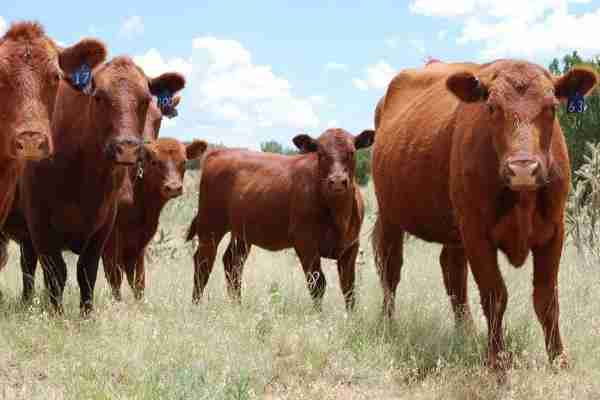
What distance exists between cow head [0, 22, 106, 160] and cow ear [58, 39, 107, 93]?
222mm

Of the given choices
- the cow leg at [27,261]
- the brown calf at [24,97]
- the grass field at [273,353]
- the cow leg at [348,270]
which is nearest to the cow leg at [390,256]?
the grass field at [273,353]

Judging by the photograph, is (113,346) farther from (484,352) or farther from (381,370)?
(484,352)

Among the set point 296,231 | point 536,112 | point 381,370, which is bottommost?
point 381,370

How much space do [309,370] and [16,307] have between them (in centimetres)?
289

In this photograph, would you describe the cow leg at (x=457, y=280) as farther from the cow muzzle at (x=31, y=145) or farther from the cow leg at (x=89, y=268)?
the cow muzzle at (x=31, y=145)

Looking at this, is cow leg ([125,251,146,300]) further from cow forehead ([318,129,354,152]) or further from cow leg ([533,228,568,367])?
cow leg ([533,228,568,367])

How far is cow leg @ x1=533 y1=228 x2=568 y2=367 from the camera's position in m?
5.15

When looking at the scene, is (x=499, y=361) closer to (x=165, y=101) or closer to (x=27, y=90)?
(x=27, y=90)

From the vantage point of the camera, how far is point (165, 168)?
370 inches

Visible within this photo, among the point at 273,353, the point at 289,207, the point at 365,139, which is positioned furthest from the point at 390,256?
the point at 273,353

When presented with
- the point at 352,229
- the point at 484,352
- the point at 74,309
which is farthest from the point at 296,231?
the point at 484,352

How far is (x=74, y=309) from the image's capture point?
6918mm

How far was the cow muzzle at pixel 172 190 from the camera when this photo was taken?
896 centimetres

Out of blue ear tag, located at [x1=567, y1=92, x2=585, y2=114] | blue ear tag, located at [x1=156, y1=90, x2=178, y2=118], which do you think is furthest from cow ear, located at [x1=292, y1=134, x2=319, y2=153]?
blue ear tag, located at [x1=567, y1=92, x2=585, y2=114]
